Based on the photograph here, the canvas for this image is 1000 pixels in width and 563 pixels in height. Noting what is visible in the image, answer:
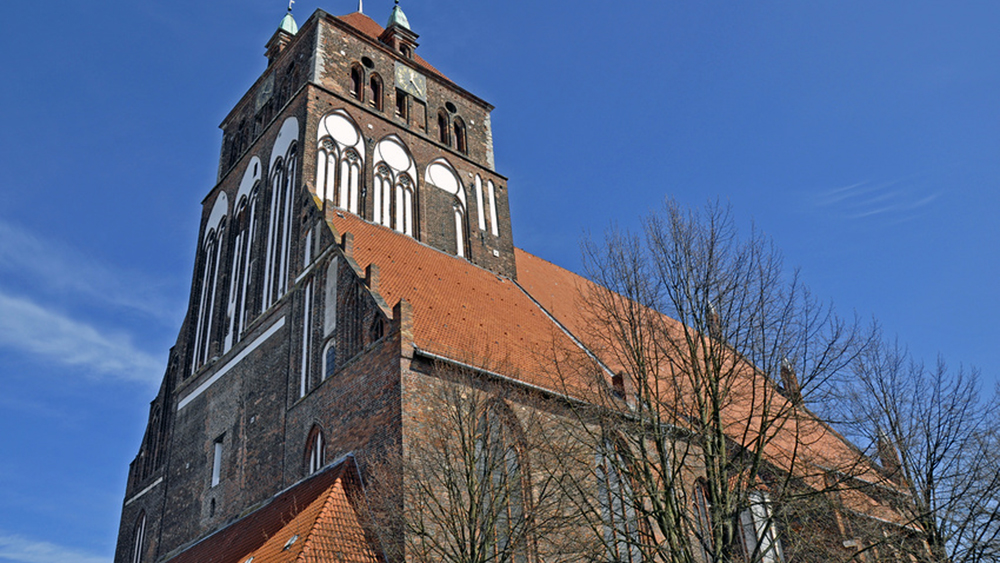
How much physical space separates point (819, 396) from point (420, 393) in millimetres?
5783

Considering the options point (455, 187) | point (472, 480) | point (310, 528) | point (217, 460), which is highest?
point (455, 187)

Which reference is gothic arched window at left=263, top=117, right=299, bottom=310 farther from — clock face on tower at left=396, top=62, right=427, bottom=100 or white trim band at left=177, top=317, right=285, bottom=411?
clock face on tower at left=396, top=62, right=427, bottom=100

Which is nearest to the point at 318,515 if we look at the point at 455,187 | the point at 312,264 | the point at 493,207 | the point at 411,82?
the point at 312,264

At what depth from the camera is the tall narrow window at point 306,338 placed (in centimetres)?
1473

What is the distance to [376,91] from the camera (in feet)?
69.2

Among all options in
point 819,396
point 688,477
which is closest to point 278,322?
point 688,477

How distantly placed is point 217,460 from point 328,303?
15.0 feet

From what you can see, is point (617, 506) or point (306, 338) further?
point (306, 338)

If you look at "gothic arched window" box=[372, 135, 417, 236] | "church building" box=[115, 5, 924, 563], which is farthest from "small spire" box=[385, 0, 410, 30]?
"gothic arched window" box=[372, 135, 417, 236]

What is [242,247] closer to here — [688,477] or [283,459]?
[283,459]

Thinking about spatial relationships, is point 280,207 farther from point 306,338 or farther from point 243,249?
point 306,338

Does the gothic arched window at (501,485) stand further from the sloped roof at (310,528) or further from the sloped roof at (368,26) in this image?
the sloped roof at (368,26)

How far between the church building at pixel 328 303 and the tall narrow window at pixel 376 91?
0.18 feet

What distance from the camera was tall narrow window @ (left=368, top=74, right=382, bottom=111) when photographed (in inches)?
817
